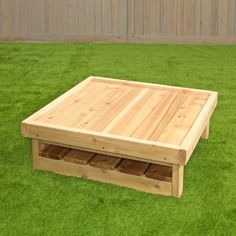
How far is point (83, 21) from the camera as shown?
7.52 metres

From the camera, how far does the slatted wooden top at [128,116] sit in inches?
131

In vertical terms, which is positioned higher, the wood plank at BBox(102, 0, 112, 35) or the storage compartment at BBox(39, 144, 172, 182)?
the wood plank at BBox(102, 0, 112, 35)

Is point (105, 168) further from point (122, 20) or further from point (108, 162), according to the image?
point (122, 20)

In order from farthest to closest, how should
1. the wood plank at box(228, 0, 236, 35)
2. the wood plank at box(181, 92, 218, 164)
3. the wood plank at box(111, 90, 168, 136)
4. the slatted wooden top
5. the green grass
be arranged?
the wood plank at box(228, 0, 236, 35)
the wood plank at box(111, 90, 168, 136)
the slatted wooden top
the wood plank at box(181, 92, 218, 164)
the green grass

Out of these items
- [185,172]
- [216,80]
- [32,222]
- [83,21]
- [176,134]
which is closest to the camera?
[32,222]

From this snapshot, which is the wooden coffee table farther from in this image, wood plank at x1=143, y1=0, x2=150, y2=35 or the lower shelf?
wood plank at x1=143, y1=0, x2=150, y2=35

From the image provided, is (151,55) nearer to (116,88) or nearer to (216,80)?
(216,80)

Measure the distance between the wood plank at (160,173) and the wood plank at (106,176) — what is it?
0.02 meters

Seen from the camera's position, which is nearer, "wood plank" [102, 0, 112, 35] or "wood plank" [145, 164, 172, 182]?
"wood plank" [145, 164, 172, 182]

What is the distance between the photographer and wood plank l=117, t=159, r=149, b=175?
3427 mm

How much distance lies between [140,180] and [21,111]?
1.81 meters

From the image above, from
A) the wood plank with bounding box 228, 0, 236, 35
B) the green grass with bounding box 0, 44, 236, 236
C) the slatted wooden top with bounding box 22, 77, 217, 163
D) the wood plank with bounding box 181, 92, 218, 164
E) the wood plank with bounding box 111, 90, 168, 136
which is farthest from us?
the wood plank with bounding box 228, 0, 236, 35

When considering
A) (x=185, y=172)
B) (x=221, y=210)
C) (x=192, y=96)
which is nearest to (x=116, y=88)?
(x=192, y=96)

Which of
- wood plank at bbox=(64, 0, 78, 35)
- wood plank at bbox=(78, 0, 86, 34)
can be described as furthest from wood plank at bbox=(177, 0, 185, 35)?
wood plank at bbox=(64, 0, 78, 35)
